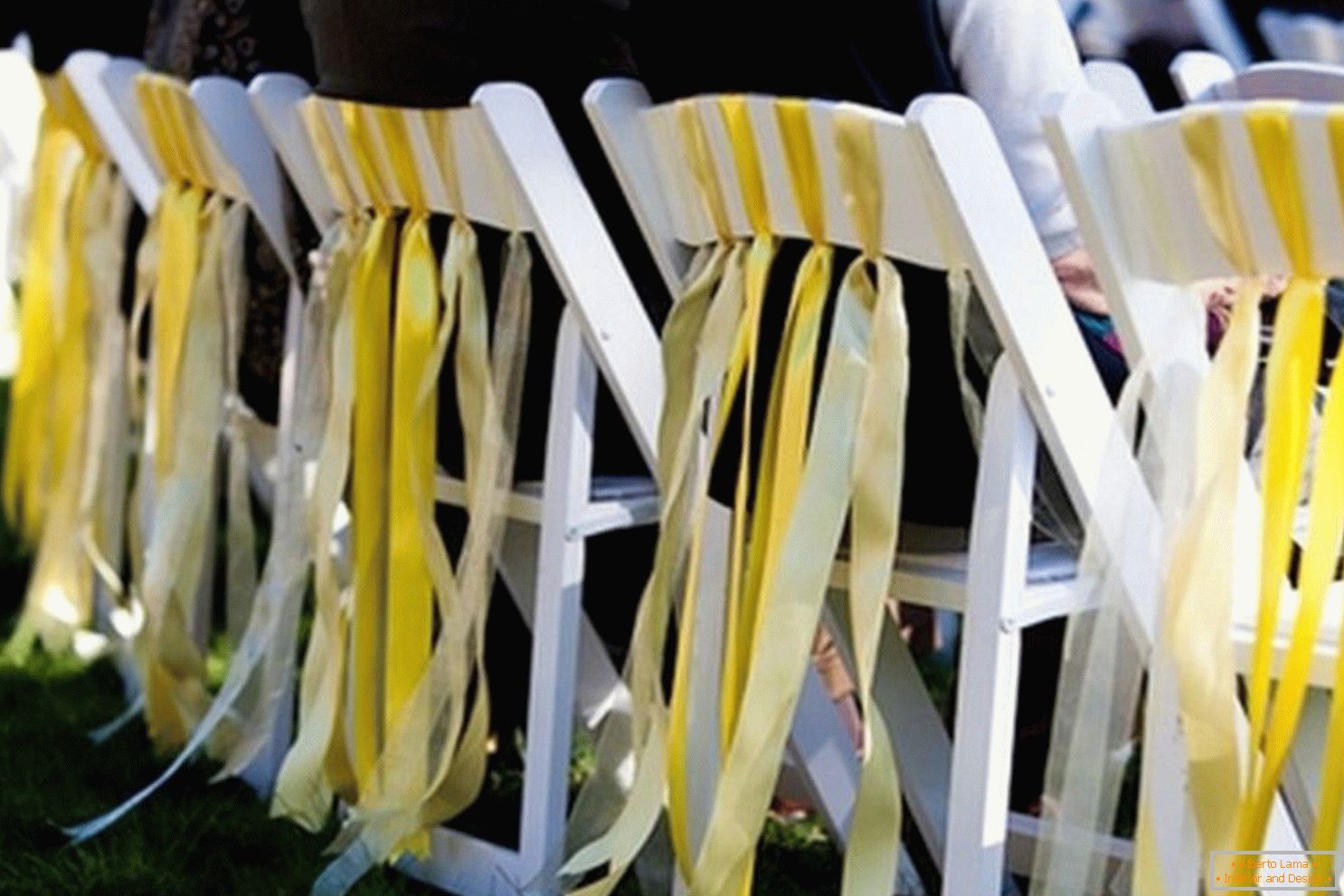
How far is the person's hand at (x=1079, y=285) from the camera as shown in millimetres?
2631

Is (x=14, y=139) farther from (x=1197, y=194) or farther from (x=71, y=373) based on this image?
(x=1197, y=194)

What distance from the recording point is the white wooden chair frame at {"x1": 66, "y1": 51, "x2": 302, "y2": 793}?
135 inches

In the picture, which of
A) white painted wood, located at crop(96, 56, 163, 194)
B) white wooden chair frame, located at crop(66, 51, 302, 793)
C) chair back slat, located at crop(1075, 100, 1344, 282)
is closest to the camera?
chair back slat, located at crop(1075, 100, 1344, 282)

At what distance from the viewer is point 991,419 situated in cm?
248

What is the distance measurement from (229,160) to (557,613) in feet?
2.54

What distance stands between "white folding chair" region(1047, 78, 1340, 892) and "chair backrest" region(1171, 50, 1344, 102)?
285 mm

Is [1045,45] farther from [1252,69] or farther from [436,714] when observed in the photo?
[436,714]

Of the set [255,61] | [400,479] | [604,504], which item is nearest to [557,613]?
[604,504]

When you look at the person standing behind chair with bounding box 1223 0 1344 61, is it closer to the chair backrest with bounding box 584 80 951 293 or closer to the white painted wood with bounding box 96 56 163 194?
the white painted wood with bounding box 96 56 163 194

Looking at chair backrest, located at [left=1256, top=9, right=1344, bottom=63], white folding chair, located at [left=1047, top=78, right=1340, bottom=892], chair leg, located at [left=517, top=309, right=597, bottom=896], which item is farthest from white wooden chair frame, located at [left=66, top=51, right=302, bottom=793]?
chair backrest, located at [left=1256, top=9, right=1344, bottom=63]

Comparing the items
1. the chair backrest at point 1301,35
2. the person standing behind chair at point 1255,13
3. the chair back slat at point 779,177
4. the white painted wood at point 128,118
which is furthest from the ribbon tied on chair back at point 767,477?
the person standing behind chair at point 1255,13

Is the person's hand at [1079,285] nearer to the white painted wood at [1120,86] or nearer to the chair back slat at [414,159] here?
the white painted wood at [1120,86]

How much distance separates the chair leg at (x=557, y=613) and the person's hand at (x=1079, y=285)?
→ 53 cm

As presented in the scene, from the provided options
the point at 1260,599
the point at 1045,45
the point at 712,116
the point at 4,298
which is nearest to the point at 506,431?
the point at 712,116
